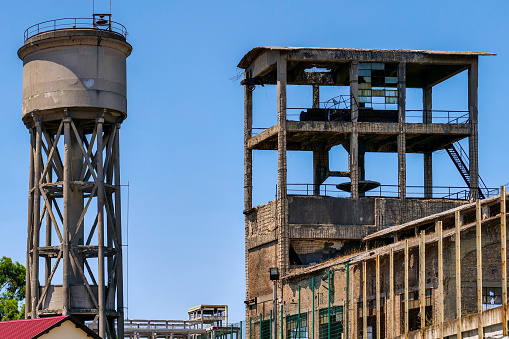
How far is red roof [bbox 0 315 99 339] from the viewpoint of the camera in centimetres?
5253

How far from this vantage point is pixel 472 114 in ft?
243

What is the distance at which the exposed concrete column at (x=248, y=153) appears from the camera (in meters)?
76.9

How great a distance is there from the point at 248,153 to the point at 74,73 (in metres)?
14.6

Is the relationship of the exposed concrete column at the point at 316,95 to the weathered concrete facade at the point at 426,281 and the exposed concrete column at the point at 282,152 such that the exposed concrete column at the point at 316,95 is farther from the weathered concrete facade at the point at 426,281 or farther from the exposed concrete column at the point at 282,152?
the weathered concrete facade at the point at 426,281

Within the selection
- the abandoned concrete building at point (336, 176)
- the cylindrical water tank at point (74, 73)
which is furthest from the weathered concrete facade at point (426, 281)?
the cylindrical water tank at point (74, 73)

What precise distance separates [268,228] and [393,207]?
7449 millimetres

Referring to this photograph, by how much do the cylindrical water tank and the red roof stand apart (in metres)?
14.9

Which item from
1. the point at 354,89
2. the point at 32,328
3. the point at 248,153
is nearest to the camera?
the point at 32,328

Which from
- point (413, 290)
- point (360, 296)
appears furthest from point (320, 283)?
point (413, 290)

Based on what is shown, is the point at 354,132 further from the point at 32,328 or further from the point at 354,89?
the point at 32,328

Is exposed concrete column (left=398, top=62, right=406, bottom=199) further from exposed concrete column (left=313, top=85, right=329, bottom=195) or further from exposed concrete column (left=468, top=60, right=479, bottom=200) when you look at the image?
exposed concrete column (left=313, top=85, right=329, bottom=195)

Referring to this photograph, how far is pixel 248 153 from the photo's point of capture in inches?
3054

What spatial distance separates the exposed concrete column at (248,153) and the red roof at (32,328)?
2362cm

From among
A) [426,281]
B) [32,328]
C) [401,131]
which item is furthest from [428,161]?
[32,328]
